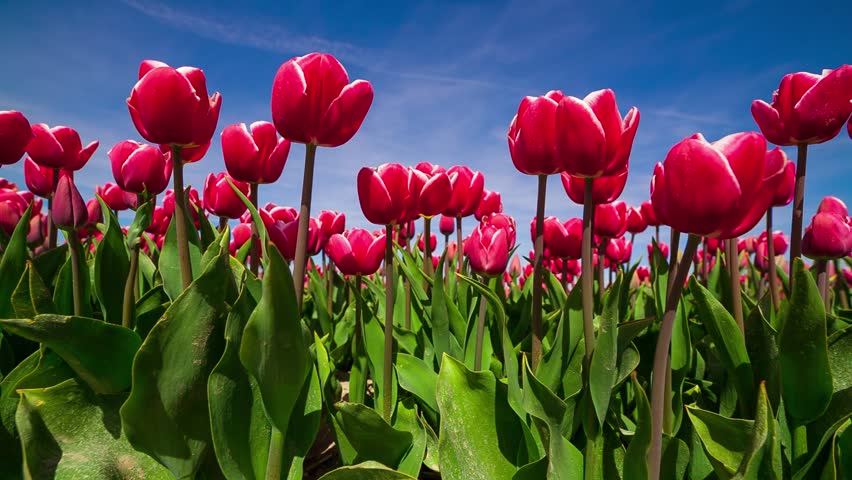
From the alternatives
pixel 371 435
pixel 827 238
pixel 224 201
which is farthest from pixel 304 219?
pixel 827 238

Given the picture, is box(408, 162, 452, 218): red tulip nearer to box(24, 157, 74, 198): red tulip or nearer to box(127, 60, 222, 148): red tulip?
box(127, 60, 222, 148): red tulip

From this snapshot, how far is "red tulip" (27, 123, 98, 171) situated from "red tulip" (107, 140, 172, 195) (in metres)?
0.47

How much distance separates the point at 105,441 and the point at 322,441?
1.10 m

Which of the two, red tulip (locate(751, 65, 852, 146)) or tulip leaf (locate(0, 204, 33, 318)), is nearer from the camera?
red tulip (locate(751, 65, 852, 146))

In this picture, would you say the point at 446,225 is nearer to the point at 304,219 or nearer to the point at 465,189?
the point at 465,189

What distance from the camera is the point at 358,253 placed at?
241cm

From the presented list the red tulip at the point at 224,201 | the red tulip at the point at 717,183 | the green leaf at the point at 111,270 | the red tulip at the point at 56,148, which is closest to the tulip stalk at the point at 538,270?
the red tulip at the point at 717,183

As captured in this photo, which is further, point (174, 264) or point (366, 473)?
point (174, 264)

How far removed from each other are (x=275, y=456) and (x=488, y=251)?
3.71ft

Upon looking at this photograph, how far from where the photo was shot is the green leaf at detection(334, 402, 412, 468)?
1653mm

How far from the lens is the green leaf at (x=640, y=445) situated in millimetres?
1286

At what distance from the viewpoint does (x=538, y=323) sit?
1861 millimetres

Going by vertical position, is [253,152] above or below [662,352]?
above

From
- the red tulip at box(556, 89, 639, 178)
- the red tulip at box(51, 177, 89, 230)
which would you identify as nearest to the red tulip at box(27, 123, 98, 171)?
the red tulip at box(51, 177, 89, 230)
